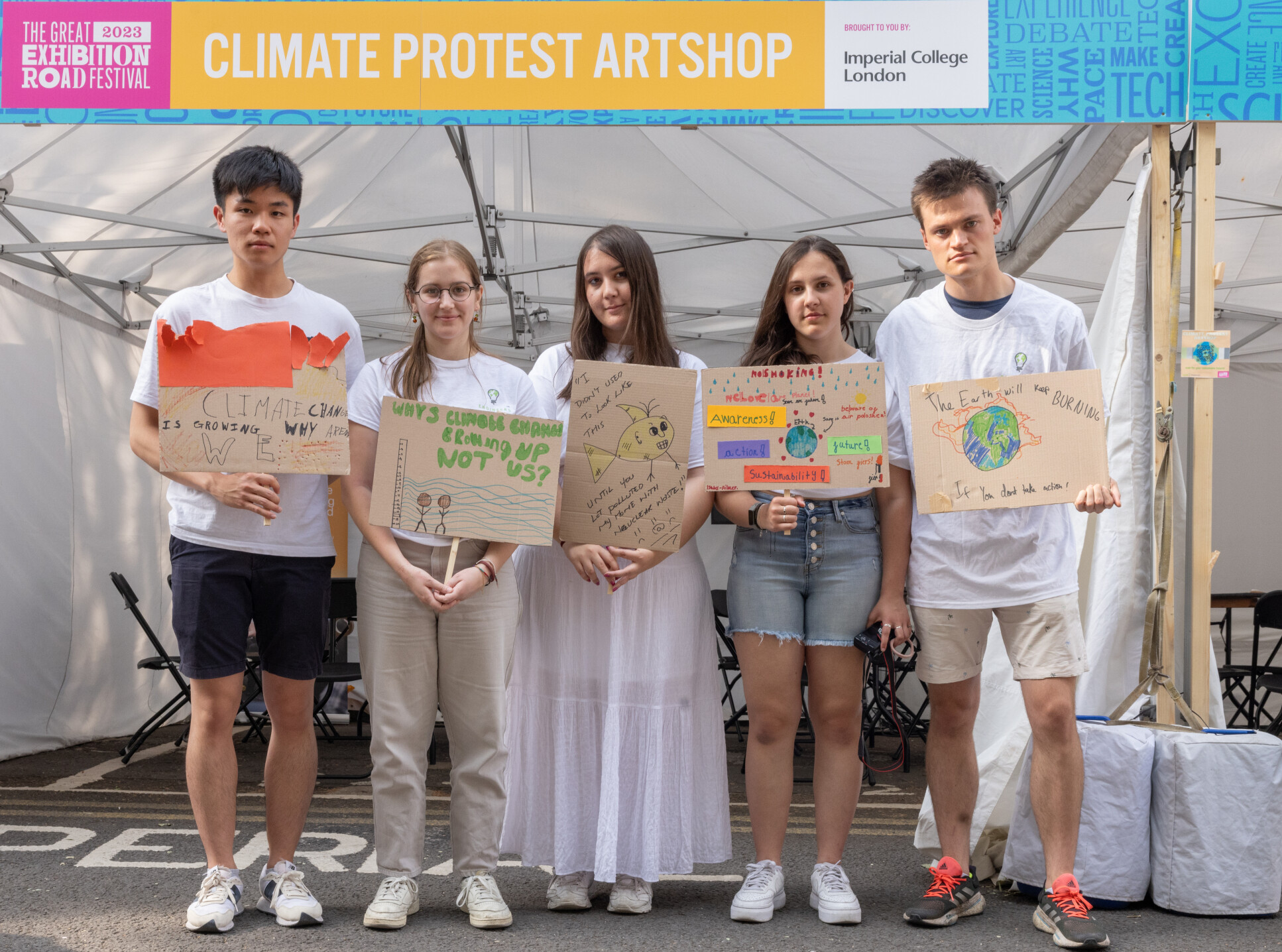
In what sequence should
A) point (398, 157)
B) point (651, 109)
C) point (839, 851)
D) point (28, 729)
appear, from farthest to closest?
point (398, 157) → point (28, 729) → point (651, 109) → point (839, 851)

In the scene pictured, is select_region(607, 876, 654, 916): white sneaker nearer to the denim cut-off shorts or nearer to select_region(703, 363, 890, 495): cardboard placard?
the denim cut-off shorts

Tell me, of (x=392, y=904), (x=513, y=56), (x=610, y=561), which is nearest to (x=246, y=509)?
(x=610, y=561)

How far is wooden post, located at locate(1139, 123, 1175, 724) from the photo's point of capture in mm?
3008

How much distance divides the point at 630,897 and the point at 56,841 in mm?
2029

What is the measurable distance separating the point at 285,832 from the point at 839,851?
136 cm

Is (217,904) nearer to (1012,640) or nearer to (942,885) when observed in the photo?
(942,885)

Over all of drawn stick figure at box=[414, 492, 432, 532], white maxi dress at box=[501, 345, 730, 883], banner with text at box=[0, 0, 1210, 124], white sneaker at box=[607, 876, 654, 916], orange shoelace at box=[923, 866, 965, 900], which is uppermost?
banner with text at box=[0, 0, 1210, 124]

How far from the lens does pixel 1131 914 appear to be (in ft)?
8.71

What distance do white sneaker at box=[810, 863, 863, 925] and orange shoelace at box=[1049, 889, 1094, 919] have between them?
1.50ft

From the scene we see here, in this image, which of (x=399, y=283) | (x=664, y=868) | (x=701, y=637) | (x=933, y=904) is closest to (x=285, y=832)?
(x=664, y=868)

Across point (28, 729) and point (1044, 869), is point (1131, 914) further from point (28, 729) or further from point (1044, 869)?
point (28, 729)

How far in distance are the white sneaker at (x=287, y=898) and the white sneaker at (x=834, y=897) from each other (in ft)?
3.92

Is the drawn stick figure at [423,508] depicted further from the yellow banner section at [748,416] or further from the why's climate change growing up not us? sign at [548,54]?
the why's climate change growing up not us? sign at [548,54]

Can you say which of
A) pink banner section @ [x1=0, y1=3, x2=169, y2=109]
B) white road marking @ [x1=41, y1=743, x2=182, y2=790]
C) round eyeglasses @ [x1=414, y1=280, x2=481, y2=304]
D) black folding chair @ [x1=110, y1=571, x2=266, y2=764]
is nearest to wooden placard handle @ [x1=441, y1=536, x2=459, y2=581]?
round eyeglasses @ [x1=414, y1=280, x2=481, y2=304]
